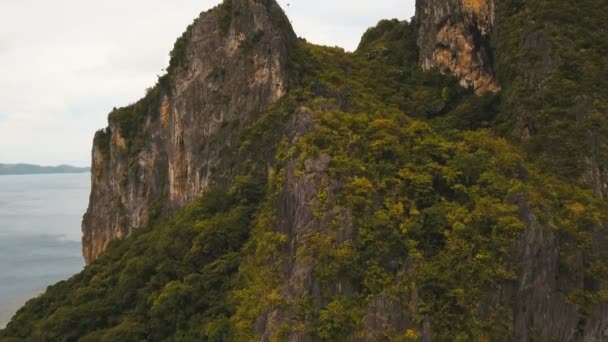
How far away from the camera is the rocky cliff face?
32.5 m

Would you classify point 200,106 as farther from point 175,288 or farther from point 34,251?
point 34,251

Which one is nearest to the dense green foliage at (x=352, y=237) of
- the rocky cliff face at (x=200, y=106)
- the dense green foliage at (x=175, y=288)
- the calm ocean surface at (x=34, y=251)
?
the dense green foliage at (x=175, y=288)

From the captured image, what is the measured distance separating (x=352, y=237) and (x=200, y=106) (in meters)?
18.1

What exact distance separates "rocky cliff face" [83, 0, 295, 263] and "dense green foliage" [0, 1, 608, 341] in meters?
2.04

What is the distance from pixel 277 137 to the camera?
27.8m

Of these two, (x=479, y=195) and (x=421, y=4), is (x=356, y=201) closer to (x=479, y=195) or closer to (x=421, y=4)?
(x=479, y=195)

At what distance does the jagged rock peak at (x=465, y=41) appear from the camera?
112 feet

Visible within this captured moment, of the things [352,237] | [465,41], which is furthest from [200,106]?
[352,237]

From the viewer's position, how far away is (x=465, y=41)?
34969 millimetres

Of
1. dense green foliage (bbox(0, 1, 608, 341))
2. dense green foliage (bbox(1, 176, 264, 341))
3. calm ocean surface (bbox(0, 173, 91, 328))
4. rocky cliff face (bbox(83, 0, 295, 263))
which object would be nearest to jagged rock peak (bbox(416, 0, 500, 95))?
dense green foliage (bbox(0, 1, 608, 341))

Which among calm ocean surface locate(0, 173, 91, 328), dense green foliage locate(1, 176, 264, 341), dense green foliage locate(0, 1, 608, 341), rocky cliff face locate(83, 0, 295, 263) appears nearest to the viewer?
dense green foliage locate(0, 1, 608, 341)

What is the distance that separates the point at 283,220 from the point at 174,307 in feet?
20.6

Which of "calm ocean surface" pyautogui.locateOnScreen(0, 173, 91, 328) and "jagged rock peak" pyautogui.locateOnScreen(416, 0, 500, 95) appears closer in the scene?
"jagged rock peak" pyautogui.locateOnScreen(416, 0, 500, 95)

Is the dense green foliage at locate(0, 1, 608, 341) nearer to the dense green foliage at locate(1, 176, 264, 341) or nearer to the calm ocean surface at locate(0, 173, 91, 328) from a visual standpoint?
the dense green foliage at locate(1, 176, 264, 341)
